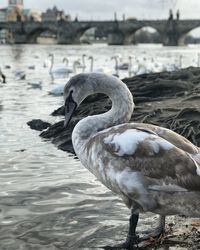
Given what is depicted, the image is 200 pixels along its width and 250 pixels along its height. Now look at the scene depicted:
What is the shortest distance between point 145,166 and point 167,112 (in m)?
6.28

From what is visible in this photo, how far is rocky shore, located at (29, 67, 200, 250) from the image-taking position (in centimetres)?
523

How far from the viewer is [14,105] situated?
51.6ft

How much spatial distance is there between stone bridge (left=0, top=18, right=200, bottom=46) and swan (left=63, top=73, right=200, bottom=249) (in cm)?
12851

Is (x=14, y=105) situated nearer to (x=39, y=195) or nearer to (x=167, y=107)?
(x=167, y=107)

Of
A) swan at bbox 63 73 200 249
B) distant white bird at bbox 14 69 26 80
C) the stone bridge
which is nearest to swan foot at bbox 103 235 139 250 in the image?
swan at bbox 63 73 200 249

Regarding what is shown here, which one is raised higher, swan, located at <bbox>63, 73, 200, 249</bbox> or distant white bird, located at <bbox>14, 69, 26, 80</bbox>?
swan, located at <bbox>63, 73, 200, 249</bbox>

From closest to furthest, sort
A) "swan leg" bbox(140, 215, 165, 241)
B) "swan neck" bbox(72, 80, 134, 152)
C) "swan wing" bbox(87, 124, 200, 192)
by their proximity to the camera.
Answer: "swan wing" bbox(87, 124, 200, 192)
"swan neck" bbox(72, 80, 134, 152)
"swan leg" bbox(140, 215, 165, 241)

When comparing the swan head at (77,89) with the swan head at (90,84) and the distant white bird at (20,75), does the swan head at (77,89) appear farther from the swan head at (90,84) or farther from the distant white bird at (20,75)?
the distant white bird at (20,75)

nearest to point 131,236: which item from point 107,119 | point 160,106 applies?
point 107,119

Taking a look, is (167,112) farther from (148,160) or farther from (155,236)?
(148,160)

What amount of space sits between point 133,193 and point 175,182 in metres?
0.36

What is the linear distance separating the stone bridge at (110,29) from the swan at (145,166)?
128507mm

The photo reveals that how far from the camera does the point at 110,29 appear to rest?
143 m

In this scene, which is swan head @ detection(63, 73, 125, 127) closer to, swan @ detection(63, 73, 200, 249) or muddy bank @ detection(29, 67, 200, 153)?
swan @ detection(63, 73, 200, 249)
